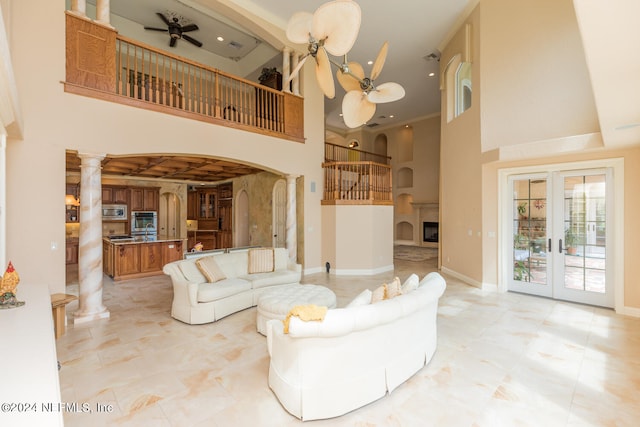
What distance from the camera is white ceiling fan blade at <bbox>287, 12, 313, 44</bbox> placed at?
104 inches

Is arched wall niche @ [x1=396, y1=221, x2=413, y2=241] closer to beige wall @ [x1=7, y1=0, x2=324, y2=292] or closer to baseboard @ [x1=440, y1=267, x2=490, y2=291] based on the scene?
baseboard @ [x1=440, y1=267, x2=490, y2=291]

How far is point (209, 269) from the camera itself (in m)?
4.55

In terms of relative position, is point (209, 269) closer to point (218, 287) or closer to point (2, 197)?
point (218, 287)

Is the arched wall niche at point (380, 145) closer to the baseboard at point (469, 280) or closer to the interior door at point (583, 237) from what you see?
the baseboard at point (469, 280)

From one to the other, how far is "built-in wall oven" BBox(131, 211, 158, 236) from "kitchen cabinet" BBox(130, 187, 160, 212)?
0.16 m

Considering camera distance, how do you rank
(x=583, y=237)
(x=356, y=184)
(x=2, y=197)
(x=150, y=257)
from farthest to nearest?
1. (x=356, y=184)
2. (x=150, y=257)
3. (x=583, y=237)
4. (x=2, y=197)

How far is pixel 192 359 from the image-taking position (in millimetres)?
3098

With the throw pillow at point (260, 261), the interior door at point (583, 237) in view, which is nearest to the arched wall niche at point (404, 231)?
the interior door at point (583, 237)

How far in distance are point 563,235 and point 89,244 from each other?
762 cm

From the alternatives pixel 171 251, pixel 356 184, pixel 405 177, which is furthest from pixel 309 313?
pixel 405 177

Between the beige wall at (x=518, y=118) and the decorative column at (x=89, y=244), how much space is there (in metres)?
6.63

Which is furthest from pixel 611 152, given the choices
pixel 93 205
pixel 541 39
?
pixel 93 205

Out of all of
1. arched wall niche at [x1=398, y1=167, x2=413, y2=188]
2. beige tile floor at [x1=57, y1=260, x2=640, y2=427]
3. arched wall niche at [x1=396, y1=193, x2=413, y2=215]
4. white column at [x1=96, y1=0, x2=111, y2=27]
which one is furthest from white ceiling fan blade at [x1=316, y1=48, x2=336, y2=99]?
arched wall niche at [x1=396, y1=193, x2=413, y2=215]

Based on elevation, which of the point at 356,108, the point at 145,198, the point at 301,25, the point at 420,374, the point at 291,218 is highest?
the point at 301,25
